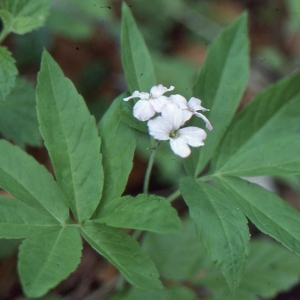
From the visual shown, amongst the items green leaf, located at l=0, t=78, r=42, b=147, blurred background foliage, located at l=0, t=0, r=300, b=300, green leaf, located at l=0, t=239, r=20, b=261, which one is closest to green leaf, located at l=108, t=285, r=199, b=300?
blurred background foliage, located at l=0, t=0, r=300, b=300

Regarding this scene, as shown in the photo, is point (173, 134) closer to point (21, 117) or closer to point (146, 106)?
point (146, 106)

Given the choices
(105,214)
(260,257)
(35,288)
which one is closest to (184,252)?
(260,257)

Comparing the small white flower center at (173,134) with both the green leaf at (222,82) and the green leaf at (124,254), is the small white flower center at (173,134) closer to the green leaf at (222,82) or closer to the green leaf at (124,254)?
the green leaf at (222,82)

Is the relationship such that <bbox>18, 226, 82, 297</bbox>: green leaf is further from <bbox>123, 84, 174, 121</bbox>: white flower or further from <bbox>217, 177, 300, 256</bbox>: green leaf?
<bbox>217, 177, 300, 256</bbox>: green leaf

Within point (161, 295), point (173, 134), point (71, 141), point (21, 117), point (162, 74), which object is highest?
point (173, 134)

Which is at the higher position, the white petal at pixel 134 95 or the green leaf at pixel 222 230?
the white petal at pixel 134 95

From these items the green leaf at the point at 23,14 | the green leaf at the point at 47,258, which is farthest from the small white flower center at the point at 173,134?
the green leaf at the point at 23,14

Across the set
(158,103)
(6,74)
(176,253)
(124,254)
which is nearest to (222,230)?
(124,254)
